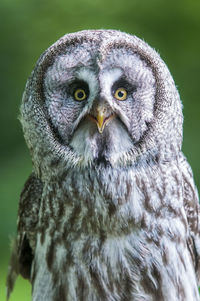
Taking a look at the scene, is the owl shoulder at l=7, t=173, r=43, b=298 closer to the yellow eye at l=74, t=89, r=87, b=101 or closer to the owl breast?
the owl breast

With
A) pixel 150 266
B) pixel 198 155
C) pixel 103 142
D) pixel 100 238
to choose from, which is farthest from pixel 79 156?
pixel 198 155

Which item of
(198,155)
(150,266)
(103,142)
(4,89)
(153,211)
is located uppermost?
(4,89)

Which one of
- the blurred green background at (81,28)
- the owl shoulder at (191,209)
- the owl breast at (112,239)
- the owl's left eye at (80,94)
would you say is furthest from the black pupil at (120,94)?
the blurred green background at (81,28)

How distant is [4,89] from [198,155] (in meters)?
1.86

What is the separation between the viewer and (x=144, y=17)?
19.5 feet

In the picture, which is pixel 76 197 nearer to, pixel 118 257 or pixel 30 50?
pixel 118 257

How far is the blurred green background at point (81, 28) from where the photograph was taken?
19.1ft

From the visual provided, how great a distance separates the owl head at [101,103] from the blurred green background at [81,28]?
266 cm

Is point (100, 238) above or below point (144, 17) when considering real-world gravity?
below

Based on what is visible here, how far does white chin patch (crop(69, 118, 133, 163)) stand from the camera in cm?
283

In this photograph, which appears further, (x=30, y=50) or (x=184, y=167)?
(x=30, y=50)

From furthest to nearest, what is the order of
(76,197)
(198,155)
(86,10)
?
(86,10) → (198,155) → (76,197)

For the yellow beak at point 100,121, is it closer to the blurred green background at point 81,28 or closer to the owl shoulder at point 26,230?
the owl shoulder at point 26,230

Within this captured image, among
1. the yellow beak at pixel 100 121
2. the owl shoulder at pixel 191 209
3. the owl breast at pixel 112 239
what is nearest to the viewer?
the yellow beak at pixel 100 121
